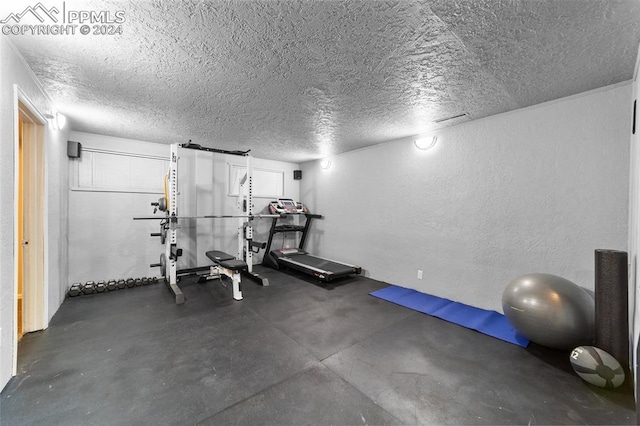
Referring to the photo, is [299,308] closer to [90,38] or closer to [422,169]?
[422,169]

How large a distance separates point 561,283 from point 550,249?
63cm

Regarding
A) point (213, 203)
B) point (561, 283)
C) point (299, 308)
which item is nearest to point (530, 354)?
point (561, 283)

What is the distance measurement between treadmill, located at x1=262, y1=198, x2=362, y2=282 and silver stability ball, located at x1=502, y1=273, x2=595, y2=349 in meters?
2.66

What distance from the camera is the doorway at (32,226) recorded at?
8.50 ft

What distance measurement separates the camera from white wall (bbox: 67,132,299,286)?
401cm

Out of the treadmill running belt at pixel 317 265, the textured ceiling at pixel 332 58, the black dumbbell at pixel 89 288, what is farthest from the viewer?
the treadmill running belt at pixel 317 265

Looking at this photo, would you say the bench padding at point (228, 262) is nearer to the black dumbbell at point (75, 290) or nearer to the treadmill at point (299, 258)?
the treadmill at point (299, 258)

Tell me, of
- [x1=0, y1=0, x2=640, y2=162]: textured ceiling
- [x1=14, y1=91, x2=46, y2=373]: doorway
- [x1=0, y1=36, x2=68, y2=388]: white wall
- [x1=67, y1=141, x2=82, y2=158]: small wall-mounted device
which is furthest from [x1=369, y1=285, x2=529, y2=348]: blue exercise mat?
[x1=67, y1=141, x2=82, y2=158]: small wall-mounted device

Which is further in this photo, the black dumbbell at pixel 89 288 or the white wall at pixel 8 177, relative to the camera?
the black dumbbell at pixel 89 288

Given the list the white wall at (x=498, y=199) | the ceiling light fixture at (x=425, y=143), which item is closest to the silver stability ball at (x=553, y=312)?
the white wall at (x=498, y=199)

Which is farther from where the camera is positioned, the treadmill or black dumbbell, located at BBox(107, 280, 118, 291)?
the treadmill

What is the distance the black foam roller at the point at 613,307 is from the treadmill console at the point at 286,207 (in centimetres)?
469

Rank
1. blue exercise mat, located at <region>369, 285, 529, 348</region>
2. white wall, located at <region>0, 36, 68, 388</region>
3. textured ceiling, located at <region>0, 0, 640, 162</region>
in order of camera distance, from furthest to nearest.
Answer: blue exercise mat, located at <region>369, 285, 529, 348</region> < white wall, located at <region>0, 36, 68, 388</region> < textured ceiling, located at <region>0, 0, 640, 162</region>

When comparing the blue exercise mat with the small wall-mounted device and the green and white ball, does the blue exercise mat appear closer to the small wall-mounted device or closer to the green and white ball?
the green and white ball
